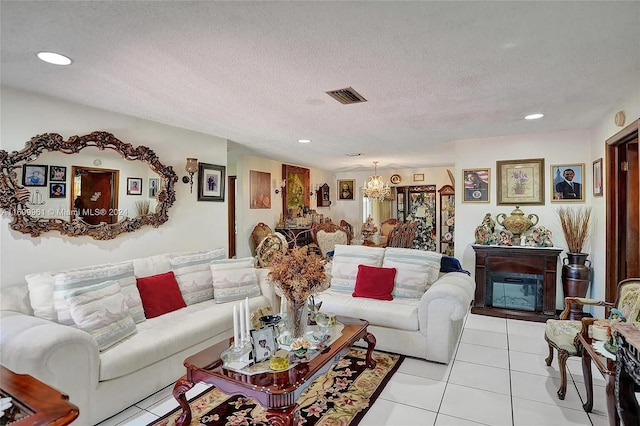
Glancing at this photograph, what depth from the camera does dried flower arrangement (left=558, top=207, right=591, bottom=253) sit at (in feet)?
13.2

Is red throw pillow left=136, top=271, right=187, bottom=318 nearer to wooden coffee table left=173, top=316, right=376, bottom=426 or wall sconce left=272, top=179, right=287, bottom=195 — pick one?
wooden coffee table left=173, top=316, right=376, bottom=426

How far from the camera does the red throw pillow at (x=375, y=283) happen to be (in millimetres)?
3545

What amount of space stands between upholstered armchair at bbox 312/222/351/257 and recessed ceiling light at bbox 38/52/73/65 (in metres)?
4.55

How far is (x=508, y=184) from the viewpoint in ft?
15.0

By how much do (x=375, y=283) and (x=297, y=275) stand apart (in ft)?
4.92

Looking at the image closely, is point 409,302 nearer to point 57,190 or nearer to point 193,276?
point 193,276

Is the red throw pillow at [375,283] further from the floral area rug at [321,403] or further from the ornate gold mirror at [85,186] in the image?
the ornate gold mirror at [85,186]

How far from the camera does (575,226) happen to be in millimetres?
4086

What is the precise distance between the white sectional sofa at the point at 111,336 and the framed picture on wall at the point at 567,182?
12.7 feet

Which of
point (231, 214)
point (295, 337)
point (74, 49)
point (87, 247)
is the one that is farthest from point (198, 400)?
point (231, 214)

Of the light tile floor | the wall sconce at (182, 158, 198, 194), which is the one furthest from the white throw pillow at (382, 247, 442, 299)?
the wall sconce at (182, 158, 198, 194)

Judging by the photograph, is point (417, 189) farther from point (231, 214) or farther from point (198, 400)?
point (198, 400)

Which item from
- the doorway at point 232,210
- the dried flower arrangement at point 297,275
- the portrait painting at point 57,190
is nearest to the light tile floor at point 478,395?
the dried flower arrangement at point 297,275

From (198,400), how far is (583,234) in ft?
14.3
